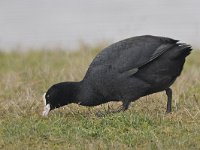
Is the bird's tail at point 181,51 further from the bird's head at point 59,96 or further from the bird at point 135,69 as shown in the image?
the bird's head at point 59,96

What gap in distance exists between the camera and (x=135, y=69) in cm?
955

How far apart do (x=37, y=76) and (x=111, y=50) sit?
254 cm

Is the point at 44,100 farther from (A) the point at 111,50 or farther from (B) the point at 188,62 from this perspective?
(B) the point at 188,62

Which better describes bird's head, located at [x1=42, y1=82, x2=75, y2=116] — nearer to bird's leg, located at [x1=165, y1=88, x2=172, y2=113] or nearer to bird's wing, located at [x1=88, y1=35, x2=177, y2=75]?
bird's wing, located at [x1=88, y1=35, x2=177, y2=75]

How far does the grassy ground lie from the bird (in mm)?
236

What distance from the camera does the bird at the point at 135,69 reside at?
9.54 m

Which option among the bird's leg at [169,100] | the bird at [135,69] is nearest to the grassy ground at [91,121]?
the bird's leg at [169,100]

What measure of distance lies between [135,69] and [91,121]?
1.02 m

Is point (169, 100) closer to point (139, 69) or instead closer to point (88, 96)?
point (139, 69)

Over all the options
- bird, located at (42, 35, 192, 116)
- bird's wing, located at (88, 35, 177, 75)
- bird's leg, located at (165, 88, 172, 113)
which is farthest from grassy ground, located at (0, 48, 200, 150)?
bird's wing, located at (88, 35, 177, 75)

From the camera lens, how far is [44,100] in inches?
388

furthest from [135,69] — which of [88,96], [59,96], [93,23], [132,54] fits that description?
[93,23]

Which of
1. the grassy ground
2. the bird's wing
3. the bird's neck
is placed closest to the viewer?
the grassy ground

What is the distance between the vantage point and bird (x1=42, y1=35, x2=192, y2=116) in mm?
9539
